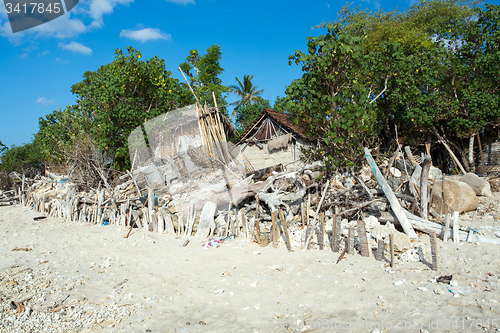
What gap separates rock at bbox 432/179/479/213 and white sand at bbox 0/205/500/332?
1.91 m

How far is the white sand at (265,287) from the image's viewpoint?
12.4ft

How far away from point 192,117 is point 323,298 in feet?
35.8

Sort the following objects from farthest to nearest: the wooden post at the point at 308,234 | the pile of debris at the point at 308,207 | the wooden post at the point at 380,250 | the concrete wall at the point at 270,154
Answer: the concrete wall at the point at 270,154, the wooden post at the point at 308,234, the pile of debris at the point at 308,207, the wooden post at the point at 380,250

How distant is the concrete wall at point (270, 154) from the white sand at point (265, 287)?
838 cm

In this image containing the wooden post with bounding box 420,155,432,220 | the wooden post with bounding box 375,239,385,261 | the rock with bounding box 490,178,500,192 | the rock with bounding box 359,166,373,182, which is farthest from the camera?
the rock with bounding box 490,178,500,192

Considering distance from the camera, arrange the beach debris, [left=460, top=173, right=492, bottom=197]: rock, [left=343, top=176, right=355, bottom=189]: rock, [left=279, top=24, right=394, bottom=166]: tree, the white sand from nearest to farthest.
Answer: the white sand → the beach debris → [left=279, top=24, right=394, bottom=166]: tree → [left=343, top=176, right=355, bottom=189]: rock → [left=460, top=173, right=492, bottom=197]: rock

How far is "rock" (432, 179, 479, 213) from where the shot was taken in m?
7.14

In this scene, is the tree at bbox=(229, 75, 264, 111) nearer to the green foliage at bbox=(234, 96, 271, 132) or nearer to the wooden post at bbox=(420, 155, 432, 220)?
the green foliage at bbox=(234, 96, 271, 132)

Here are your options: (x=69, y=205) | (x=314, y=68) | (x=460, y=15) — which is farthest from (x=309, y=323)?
(x=460, y=15)

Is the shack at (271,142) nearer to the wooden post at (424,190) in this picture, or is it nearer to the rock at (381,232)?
the wooden post at (424,190)

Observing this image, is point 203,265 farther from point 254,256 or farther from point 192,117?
point 192,117

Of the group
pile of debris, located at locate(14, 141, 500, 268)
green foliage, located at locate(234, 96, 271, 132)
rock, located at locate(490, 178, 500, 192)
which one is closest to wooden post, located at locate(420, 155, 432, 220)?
pile of debris, located at locate(14, 141, 500, 268)

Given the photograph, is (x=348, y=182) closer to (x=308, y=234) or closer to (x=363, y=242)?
(x=308, y=234)

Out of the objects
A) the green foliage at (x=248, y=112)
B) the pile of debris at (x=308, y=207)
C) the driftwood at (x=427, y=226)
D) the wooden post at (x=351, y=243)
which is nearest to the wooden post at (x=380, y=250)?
the pile of debris at (x=308, y=207)
